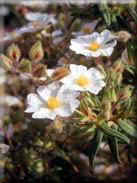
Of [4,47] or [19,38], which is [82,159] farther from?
[4,47]

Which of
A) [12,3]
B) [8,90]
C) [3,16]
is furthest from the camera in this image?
[3,16]

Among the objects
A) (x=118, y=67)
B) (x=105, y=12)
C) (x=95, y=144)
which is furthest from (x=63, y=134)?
(x=105, y=12)

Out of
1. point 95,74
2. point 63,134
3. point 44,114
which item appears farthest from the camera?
point 63,134

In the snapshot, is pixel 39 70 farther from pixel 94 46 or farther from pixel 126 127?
pixel 126 127

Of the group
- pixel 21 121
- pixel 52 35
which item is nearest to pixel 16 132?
pixel 21 121

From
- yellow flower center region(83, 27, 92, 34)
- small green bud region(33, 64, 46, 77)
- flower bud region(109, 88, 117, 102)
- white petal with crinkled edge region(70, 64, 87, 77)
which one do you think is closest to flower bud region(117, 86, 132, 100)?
flower bud region(109, 88, 117, 102)

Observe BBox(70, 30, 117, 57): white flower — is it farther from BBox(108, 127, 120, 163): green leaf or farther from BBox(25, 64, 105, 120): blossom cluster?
BBox(108, 127, 120, 163): green leaf
